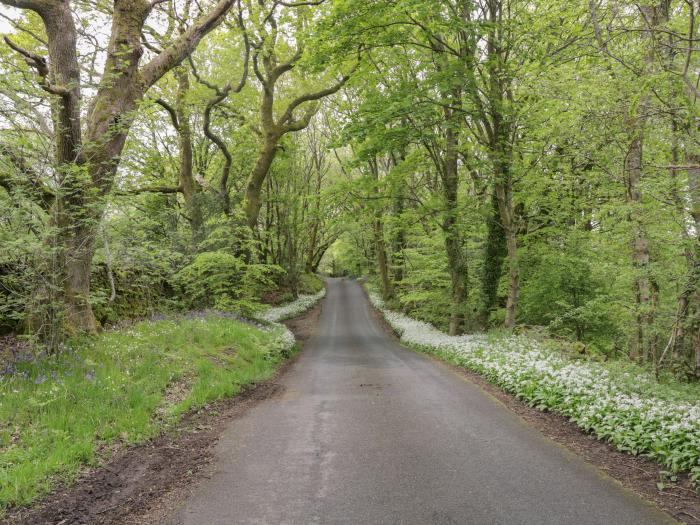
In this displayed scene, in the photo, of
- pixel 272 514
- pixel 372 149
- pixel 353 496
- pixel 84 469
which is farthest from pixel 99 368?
pixel 372 149

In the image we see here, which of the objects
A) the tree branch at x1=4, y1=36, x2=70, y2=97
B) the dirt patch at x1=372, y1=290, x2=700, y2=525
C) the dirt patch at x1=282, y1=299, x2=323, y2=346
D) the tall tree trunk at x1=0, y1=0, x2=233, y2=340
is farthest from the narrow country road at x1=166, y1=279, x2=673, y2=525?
the dirt patch at x1=282, y1=299, x2=323, y2=346

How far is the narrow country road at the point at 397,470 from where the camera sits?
393cm

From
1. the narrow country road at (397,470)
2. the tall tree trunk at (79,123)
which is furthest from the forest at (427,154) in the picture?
the narrow country road at (397,470)

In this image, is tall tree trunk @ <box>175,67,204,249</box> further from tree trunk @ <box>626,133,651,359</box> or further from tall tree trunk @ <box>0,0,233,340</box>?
tree trunk @ <box>626,133,651,359</box>

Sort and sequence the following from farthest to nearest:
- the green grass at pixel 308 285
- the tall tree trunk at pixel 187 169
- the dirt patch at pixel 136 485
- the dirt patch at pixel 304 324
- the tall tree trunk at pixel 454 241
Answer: the green grass at pixel 308 285 → the dirt patch at pixel 304 324 → the tall tree trunk at pixel 187 169 → the tall tree trunk at pixel 454 241 → the dirt patch at pixel 136 485

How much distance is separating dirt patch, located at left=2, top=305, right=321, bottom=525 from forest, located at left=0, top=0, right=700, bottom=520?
348 millimetres

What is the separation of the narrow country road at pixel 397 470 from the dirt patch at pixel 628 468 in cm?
20

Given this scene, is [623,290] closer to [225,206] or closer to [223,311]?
[223,311]

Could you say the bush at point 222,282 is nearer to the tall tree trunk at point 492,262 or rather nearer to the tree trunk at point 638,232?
the tall tree trunk at point 492,262

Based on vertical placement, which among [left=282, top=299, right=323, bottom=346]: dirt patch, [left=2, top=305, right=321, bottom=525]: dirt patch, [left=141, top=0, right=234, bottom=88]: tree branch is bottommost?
[left=282, top=299, right=323, bottom=346]: dirt patch

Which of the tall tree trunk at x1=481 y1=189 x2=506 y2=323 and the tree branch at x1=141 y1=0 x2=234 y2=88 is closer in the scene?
the tree branch at x1=141 y1=0 x2=234 y2=88


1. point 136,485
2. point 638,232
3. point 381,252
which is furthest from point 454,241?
point 136,485

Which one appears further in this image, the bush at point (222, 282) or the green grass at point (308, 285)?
the green grass at point (308, 285)

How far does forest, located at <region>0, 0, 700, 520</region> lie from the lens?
6.85 meters
